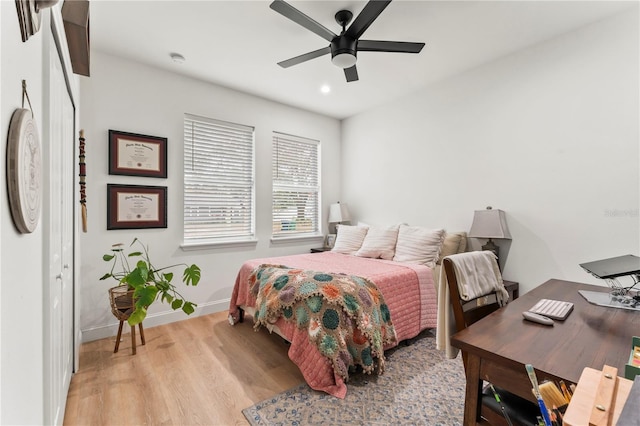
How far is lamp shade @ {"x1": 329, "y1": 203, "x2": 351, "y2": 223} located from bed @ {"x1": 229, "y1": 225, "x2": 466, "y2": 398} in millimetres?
679

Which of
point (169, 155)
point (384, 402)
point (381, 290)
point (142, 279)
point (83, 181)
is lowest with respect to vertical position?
point (384, 402)

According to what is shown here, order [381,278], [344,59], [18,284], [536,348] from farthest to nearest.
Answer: [381,278] → [344,59] → [536,348] → [18,284]

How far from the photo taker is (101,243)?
2.83m

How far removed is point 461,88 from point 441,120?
0.39 metres

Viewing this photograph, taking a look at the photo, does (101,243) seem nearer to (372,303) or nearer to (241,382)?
(241,382)

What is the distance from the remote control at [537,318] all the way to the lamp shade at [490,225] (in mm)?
1711

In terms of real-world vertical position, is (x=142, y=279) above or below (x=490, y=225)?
below

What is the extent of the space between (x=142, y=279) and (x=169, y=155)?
1.44m

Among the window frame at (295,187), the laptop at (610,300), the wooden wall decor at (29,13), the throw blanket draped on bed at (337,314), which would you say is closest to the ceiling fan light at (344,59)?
the throw blanket draped on bed at (337,314)

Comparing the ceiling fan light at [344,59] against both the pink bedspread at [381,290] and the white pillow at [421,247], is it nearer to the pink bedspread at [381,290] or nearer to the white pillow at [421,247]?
the pink bedspread at [381,290]

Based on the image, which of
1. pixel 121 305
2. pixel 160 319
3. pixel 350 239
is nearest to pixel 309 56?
pixel 350 239

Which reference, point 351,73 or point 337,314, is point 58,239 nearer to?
point 337,314

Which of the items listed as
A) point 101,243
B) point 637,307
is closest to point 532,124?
point 637,307

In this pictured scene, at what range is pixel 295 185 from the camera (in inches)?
171
